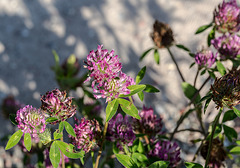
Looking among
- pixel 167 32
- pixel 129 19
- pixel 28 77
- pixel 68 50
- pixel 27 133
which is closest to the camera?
pixel 27 133

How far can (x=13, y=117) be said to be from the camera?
1.08 meters

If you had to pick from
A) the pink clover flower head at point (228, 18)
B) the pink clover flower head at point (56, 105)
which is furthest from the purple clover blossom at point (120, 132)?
the pink clover flower head at point (228, 18)

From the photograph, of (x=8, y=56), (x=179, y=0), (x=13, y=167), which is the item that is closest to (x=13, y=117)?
(x=13, y=167)

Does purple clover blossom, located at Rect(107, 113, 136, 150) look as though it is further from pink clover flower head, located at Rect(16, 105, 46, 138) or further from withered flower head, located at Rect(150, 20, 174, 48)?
withered flower head, located at Rect(150, 20, 174, 48)

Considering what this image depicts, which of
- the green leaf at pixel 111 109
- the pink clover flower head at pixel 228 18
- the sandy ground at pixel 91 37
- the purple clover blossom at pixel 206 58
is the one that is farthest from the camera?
the sandy ground at pixel 91 37

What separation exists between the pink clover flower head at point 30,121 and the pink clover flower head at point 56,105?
34mm

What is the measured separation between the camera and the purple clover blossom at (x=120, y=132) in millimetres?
1167

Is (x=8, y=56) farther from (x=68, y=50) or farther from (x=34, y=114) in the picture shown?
(x=34, y=114)

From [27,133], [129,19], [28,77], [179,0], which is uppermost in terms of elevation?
[179,0]

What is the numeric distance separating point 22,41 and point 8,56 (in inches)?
8.4

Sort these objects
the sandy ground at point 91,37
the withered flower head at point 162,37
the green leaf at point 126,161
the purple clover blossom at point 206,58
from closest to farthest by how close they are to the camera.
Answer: the green leaf at point 126,161, the purple clover blossom at point 206,58, the withered flower head at point 162,37, the sandy ground at point 91,37

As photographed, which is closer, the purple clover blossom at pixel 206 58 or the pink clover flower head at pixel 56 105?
the pink clover flower head at pixel 56 105

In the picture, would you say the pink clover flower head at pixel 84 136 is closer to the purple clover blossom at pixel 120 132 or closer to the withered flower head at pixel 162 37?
the purple clover blossom at pixel 120 132

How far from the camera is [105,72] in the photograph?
0.93m
